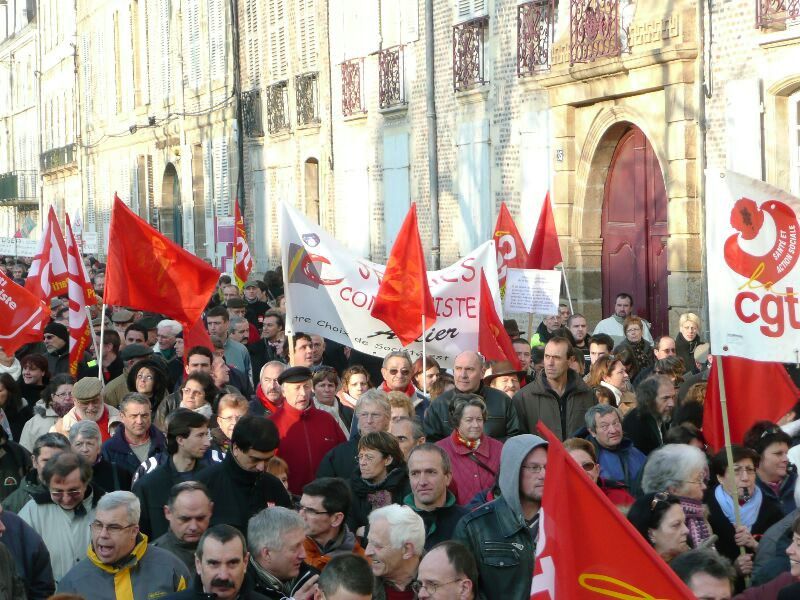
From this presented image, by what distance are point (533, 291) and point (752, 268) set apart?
6734 millimetres

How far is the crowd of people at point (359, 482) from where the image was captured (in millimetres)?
5969

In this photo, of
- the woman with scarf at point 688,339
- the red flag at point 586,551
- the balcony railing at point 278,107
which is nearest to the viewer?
the red flag at point 586,551

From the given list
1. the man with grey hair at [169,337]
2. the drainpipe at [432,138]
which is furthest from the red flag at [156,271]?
the drainpipe at [432,138]

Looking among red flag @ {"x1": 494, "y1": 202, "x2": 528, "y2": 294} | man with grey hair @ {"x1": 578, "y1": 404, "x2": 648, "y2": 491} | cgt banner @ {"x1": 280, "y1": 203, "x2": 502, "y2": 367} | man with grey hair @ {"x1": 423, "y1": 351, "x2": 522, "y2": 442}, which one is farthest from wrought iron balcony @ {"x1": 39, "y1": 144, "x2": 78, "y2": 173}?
man with grey hair @ {"x1": 578, "y1": 404, "x2": 648, "y2": 491}

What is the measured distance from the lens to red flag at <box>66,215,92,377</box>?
12406 millimetres

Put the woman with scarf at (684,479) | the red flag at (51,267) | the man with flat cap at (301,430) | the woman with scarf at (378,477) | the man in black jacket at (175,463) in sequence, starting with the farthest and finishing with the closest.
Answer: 1. the red flag at (51,267)
2. the man with flat cap at (301,430)
3. the woman with scarf at (378,477)
4. the man in black jacket at (175,463)
5. the woman with scarf at (684,479)

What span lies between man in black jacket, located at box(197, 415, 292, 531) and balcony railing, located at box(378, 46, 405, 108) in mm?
16128

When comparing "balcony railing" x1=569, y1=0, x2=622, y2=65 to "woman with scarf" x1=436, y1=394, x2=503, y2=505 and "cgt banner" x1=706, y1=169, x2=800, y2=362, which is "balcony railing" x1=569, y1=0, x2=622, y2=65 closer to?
"woman with scarf" x1=436, y1=394, x2=503, y2=505

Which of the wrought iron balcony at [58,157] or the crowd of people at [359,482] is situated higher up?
the wrought iron balcony at [58,157]

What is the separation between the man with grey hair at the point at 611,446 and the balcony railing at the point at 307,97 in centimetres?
1917

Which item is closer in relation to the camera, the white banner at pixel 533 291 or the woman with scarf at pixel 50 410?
the woman with scarf at pixel 50 410

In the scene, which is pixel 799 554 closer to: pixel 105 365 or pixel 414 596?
pixel 414 596

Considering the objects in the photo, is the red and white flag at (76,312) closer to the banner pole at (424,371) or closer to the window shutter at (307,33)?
the banner pole at (424,371)

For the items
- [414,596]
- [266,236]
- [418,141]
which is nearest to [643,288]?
[418,141]
